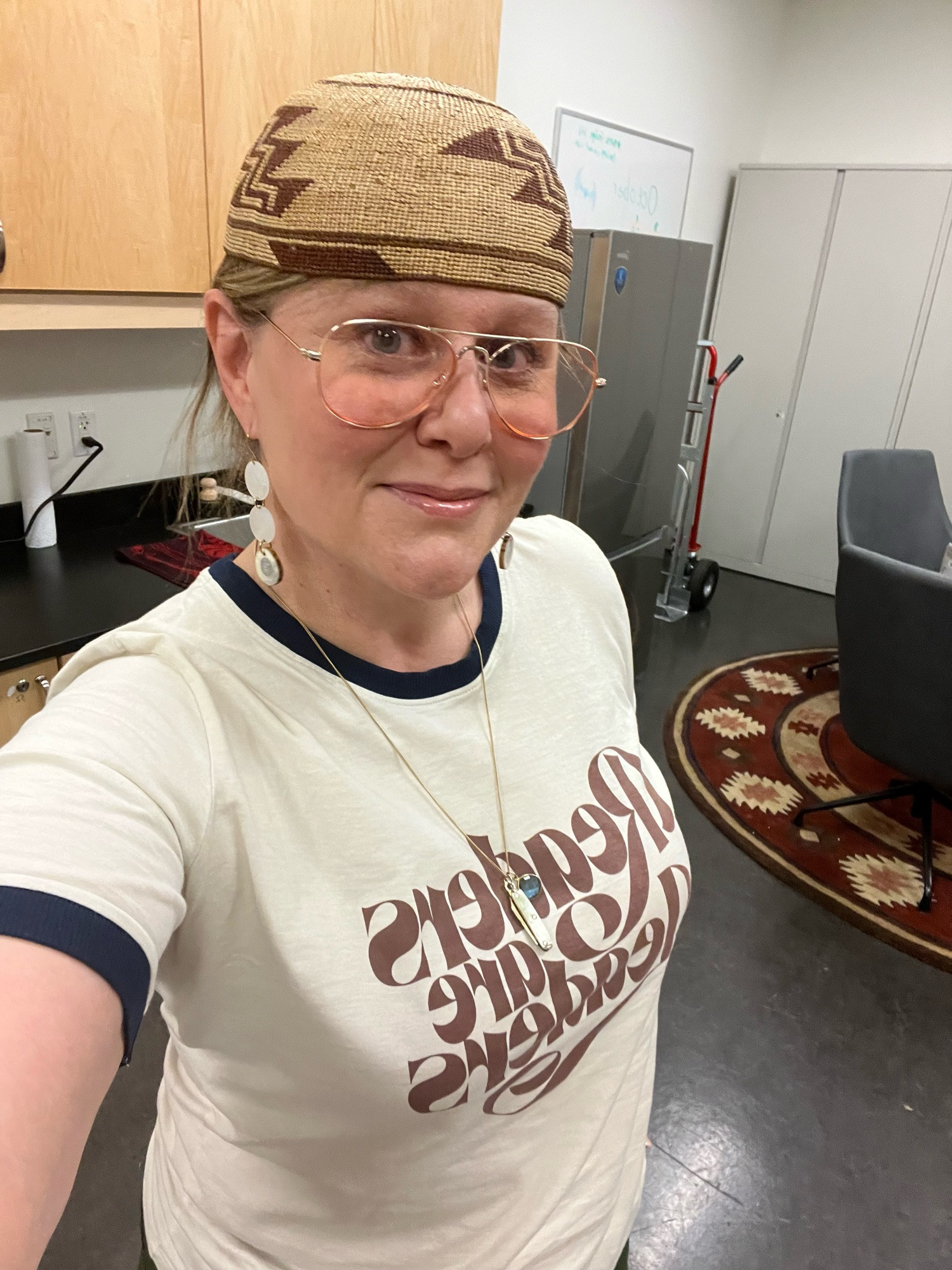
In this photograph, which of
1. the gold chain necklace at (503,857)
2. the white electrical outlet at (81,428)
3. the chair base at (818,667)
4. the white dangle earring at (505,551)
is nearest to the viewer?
the gold chain necklace at (503,857)

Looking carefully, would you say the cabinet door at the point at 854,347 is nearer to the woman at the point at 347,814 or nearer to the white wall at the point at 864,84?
the white wall at the point at 864,84

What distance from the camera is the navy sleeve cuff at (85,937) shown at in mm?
430

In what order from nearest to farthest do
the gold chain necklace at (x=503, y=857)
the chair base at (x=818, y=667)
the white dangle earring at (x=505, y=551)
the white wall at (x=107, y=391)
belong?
the gold chain necklace at (x=503, y=857)
the white dangle earring at (x=505, y=551)
the white wall at (x=107, y=391)
the chair base at (x=818, y=667)

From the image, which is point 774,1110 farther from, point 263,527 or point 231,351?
point 231,351

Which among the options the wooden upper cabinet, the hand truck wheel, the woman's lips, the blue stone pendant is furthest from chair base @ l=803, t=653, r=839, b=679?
the woman's lips

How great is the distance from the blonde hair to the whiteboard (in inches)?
97.2

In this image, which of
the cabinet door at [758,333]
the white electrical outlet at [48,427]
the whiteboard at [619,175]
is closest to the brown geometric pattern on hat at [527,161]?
the white electrical outlet at [48,427]

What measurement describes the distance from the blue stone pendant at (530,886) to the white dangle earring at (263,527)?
12.9 inches

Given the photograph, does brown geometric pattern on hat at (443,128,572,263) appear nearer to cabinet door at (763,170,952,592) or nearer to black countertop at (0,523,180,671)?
black countertop at (0,523,180,671)

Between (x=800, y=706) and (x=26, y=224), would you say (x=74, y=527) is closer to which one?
(x=26, y=224)

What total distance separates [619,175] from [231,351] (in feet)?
11.1

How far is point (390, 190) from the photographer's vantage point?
0.53 metres

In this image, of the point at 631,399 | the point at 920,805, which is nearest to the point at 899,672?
the point at 920,805

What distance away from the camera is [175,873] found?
52 centimetres
